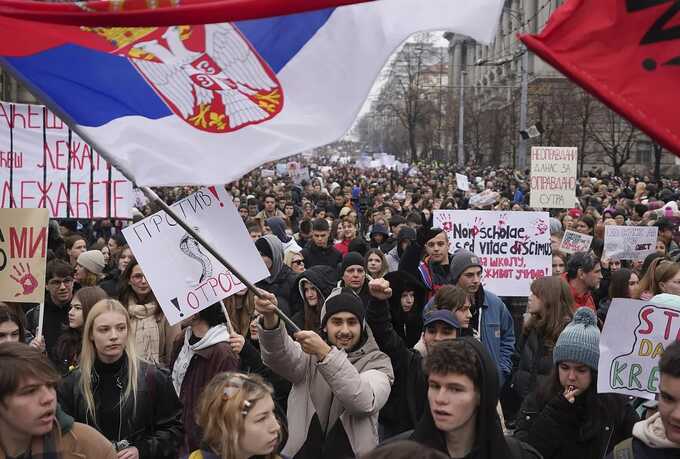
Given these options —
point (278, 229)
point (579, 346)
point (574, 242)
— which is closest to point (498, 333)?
point (579, 346)

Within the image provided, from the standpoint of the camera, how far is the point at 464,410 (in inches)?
147

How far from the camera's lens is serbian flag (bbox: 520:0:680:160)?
3.49m

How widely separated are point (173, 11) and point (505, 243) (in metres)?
7.05

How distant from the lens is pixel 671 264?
24.0ft

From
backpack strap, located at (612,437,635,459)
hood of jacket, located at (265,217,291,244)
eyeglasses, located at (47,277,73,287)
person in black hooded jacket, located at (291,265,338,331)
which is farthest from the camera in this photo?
hood of jacket, located at (265,217,291,244)

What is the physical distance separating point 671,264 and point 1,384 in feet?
16.8

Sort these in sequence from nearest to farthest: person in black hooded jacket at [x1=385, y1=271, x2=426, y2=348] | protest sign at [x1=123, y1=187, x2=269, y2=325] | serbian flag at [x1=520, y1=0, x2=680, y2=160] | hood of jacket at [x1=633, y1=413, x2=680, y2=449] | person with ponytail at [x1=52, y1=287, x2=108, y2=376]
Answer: serbian flag at [x1=520, y1=0, x2=680, y2=160], hood of jacket at [x1=633, y1=413, x2=680, y2=449], protest sign at [x1=123, y1=187, x2=269, y2=325], person with ponytail at [x1=52, y1=287, x2=108, y2=376], person in black hooded jacket at [x1=385, y1=271, x2=426, y2=348]

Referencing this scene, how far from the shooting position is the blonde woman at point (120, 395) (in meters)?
4.83

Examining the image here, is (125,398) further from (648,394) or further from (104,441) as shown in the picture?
(648,394)

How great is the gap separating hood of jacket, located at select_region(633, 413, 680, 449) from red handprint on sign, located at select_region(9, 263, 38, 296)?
12.4ft

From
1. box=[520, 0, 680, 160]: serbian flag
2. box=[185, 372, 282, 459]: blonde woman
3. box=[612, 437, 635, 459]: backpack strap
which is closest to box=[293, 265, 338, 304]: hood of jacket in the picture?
box=[185, 372, 282, 459]: blonde woman

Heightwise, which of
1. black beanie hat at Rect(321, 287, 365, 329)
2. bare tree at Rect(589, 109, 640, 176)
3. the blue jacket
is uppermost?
bare tree at Rect(589, 109, 640, 176)

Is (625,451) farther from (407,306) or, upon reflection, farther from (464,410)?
(407,306)

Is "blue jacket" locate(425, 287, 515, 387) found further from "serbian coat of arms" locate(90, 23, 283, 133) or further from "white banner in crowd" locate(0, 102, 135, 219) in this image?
"serbian coat of arms" locate(90, 23, 283, 133)
